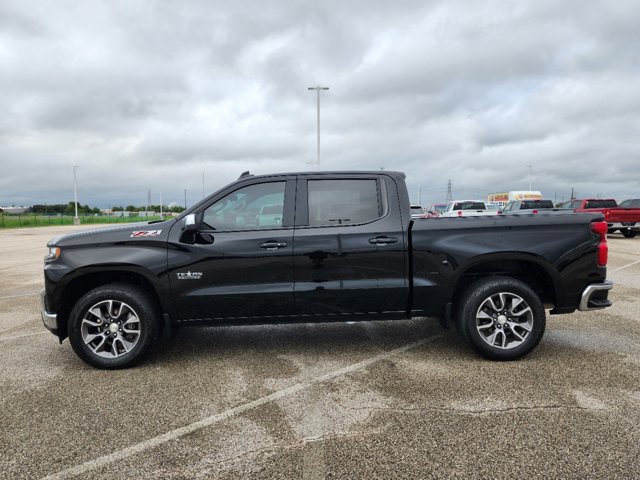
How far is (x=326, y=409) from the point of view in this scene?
348cm

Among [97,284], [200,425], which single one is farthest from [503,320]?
[97,284]

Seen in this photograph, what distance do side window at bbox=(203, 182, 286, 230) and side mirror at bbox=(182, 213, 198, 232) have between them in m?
0.14

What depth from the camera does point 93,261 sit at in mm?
4395

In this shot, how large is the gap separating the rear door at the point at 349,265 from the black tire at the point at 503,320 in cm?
66

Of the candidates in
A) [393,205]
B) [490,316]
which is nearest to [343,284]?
[393,205]

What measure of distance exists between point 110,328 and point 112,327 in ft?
0.08

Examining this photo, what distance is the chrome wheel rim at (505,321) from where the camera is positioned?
4.46 meters

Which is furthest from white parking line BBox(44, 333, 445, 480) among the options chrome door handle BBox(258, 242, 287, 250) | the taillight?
the taillight

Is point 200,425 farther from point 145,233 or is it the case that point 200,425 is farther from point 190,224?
point 145,233

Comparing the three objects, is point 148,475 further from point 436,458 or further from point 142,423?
point 436,458

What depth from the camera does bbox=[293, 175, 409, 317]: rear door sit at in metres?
4.45

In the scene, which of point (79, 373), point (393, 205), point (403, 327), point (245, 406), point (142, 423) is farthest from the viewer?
point (403, 327)

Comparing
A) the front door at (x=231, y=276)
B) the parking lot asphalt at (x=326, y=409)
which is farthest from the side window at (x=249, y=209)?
the parking lot asphalt at (x=326, y=409)

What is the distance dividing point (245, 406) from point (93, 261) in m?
2.04
